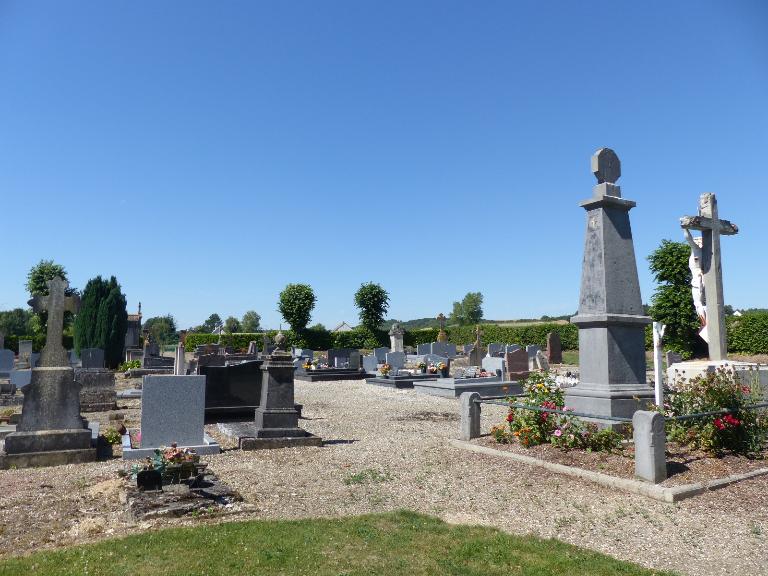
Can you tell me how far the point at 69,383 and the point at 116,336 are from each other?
76.4ft

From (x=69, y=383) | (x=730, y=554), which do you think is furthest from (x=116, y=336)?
(x=730, y=554)

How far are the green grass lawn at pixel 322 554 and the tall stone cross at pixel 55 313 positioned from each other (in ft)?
16.5

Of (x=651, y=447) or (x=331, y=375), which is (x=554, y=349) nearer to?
(x=331, y=375)

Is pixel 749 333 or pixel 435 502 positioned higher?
pixel 749 333

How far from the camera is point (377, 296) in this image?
53.0 meters

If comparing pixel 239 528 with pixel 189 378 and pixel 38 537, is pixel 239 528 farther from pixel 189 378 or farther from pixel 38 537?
pixel 189 378

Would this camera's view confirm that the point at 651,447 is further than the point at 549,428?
No

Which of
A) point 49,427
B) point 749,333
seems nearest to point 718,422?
point 49,427

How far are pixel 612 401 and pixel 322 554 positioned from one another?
5785mm

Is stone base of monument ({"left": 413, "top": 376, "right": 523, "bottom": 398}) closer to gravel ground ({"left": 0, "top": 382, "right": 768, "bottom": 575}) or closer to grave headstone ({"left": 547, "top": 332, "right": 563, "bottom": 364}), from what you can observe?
gravel ground ({"left": 0, "top": 382, "right": 768, "bottom": 575})

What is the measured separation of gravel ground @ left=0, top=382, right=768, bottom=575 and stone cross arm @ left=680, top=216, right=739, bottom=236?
720 cm

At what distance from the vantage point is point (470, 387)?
1734 cm

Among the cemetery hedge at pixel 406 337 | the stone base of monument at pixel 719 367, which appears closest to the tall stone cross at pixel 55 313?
the stone base of monument at pixel 719 367

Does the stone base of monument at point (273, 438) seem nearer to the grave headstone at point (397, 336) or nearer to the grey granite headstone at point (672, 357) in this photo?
the grey granite headstone at point (672, 357)
